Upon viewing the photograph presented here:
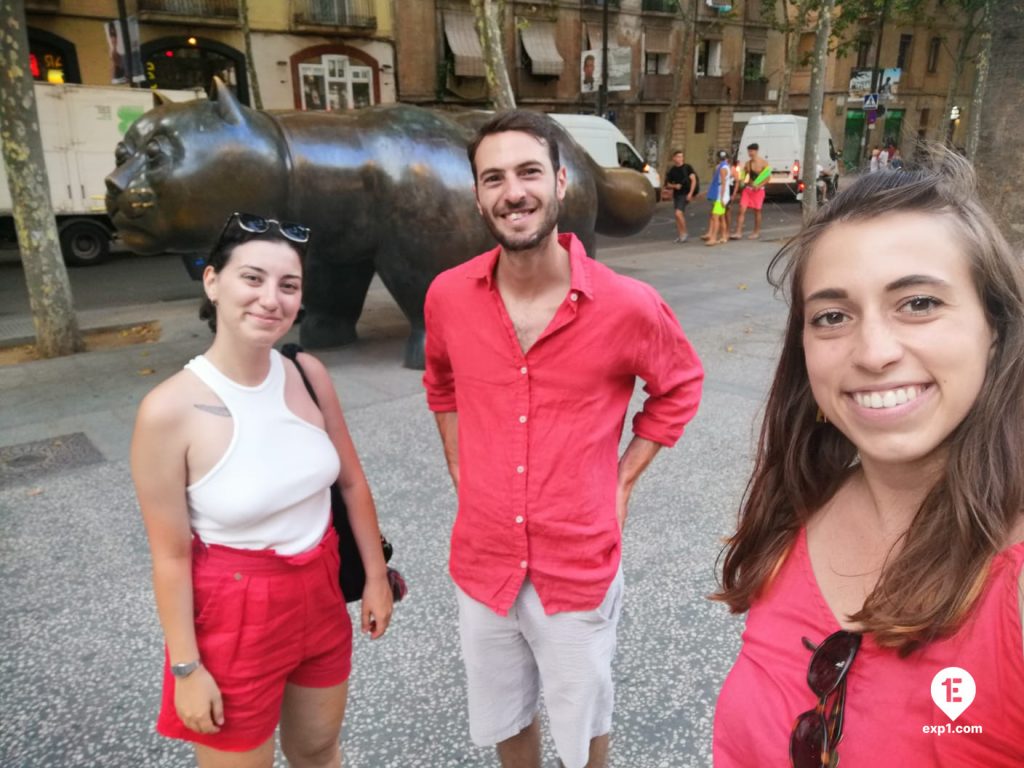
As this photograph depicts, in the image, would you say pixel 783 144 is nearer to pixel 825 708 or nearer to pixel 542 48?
pixel 542 48

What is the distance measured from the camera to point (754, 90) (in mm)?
33438

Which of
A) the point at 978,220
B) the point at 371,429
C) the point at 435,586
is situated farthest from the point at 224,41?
the point at 978,220

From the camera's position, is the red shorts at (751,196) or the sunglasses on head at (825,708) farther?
the red shorts at (751,196)

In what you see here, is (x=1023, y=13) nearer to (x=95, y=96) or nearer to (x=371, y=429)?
(x=371, y=429)

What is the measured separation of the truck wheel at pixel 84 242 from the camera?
522 inches

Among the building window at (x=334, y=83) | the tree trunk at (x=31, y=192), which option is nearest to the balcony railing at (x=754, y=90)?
the building window at (x=334, y=83)

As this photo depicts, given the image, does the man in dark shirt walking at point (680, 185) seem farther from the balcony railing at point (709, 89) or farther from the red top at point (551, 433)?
the balcony railing at point (709, 89)

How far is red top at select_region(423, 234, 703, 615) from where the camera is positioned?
6.09ft

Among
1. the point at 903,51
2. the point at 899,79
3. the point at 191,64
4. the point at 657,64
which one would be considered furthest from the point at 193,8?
the point at 903,51

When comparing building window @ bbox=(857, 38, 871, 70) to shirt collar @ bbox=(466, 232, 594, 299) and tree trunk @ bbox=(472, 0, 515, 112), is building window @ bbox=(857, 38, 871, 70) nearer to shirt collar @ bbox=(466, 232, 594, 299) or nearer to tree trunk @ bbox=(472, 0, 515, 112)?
tree trunk @ bbox=(472, 0, 515, 112)

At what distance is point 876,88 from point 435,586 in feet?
84.4

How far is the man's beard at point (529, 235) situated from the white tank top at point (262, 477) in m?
0.63

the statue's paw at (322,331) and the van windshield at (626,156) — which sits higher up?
the van windshield at (626,156)

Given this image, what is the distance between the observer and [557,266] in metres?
1.95
